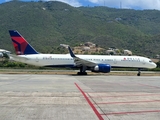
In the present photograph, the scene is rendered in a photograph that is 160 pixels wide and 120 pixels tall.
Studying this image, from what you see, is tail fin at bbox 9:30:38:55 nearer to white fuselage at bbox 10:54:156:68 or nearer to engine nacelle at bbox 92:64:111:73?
white fuselage at bbox 10:54:156:68

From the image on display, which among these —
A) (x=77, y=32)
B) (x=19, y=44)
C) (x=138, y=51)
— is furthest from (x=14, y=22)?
(x=19, y=44)

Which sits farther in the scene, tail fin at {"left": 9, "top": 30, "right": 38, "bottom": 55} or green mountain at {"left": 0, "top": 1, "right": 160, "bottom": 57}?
green mountain at {"left": 0, "top": 1, "right": 160, "bottom": 57}

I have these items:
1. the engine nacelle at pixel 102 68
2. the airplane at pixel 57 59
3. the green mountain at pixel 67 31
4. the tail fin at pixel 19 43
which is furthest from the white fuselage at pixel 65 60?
the green mountain at pixel 67 31

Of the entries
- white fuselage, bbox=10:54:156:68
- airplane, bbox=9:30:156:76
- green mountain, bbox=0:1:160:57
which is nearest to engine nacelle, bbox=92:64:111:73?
airplane, bbox=9:30:156:76

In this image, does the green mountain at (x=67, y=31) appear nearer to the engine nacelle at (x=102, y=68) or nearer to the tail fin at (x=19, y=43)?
the tail fin at (x=19, y=43)

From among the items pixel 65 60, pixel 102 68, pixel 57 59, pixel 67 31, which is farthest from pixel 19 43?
pixel 67 31

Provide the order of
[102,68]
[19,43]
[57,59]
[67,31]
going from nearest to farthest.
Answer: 1. [102,68]
2. [57,59]
3. [19,43]
4. [67,31]

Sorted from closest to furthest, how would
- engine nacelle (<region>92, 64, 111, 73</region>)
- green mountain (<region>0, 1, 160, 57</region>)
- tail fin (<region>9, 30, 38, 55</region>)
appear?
engine nacelle (<region>92, 64, 111, 73</region>)
tail fin (<region>9, 30, 38, 55</region>)
green mountain (<region>0, 1, 160, 57</region>)

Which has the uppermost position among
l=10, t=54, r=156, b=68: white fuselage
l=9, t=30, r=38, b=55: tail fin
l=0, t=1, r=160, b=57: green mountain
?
l=0, t=1, r=160, b=57: green mountain

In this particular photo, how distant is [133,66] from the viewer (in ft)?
122

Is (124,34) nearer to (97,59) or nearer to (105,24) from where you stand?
(105,24)

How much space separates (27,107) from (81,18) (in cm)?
13249

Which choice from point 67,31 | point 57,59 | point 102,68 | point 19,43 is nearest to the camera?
point 102,68

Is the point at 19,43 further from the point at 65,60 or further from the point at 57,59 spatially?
the point at 65,60
